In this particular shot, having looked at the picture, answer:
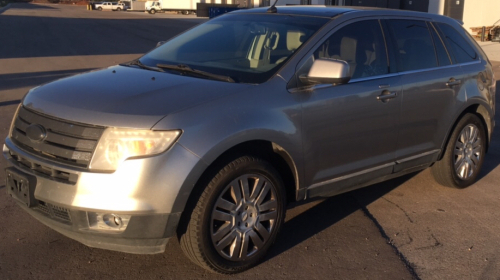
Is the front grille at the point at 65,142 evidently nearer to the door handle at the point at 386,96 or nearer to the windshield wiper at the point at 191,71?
the windshield wiper at the point at 191,71

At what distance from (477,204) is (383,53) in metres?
1.87

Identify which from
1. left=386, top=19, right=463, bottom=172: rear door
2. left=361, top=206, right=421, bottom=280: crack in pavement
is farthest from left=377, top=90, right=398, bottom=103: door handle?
left=361, top=206, right=421, bottom=280: crack in pavement

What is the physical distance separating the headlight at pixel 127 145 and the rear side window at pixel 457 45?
3527 millimetres

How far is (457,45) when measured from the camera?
19.8ft

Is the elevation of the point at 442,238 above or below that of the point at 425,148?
below

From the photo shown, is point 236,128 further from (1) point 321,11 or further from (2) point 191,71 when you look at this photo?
(1) point 321,11

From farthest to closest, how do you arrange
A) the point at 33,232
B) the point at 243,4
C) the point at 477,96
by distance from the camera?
the point at 243,4 → the point at 477,96 → the point at 33,232

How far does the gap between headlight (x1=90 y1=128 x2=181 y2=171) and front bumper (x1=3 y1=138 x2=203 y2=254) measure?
1.9 inches

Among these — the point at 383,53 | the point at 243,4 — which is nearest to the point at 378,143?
the point at 383,53

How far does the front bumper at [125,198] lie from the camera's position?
353 cm

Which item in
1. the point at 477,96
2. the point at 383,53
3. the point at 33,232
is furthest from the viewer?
the point at 477,96

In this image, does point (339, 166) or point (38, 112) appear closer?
point (38, 112)

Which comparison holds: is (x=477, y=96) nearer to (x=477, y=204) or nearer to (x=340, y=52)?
(x=477, y=204)

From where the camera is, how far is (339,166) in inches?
185
